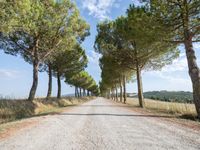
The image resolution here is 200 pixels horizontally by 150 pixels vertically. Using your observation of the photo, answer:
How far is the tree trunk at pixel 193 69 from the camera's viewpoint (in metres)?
16.4

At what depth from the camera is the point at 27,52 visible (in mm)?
28141

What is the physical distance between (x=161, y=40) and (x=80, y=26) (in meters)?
14.1

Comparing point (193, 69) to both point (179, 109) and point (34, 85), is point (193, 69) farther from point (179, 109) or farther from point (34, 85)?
point (34, 85)

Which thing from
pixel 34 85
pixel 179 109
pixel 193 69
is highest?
pixel 34 85

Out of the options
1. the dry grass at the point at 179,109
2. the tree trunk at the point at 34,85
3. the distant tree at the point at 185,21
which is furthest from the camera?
the tree trunk at the point at 34,85

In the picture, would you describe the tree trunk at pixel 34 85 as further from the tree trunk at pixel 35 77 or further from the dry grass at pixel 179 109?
the dry grass at pixel 179 109

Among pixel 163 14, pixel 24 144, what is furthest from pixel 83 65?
pixel 24 144

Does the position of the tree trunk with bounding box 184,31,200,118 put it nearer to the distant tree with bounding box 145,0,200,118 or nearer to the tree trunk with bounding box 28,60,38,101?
the distant tree with bounding box 145,0,200,118

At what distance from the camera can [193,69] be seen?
653 inches

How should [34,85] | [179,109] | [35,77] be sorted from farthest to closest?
[35,77] < [34,85] < [179,109]

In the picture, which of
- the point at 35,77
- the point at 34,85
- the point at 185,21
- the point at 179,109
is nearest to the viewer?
the point at 185,21

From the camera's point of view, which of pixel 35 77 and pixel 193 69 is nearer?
pixel 193 69

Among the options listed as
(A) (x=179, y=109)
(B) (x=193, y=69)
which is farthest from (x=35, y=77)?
(B) (x=193, y=69)

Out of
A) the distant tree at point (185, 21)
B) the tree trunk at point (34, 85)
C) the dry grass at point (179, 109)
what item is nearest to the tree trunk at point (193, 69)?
the distant tree at point (185, 21)
